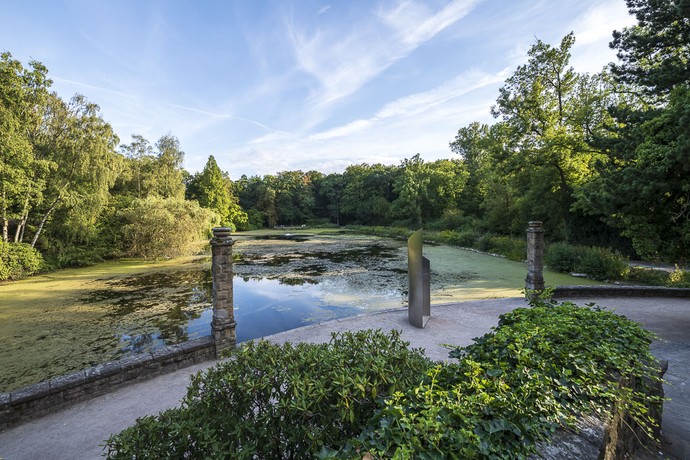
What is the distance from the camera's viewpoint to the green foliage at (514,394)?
1.24m

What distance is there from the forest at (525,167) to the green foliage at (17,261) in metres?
0.05

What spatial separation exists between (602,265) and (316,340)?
10.9 m

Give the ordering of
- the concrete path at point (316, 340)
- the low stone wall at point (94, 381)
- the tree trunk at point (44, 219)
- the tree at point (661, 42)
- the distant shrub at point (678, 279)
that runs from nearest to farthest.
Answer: the concrete path at point (316, 340)
the low stone wall at point (94, 381)
the tree at point (661, 42)
the distant shrub at point (678, 279)
the tree trunk at point (44, 219)

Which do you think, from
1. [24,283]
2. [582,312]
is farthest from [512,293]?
[24,283]

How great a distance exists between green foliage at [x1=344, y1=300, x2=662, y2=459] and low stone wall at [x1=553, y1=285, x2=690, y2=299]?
19.6ft

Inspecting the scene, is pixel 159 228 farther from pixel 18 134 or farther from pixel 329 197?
pixel 329 197

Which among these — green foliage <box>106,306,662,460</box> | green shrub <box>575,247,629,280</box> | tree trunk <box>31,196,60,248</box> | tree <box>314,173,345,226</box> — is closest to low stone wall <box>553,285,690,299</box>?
green shrub <box>575,247,629,280</box>

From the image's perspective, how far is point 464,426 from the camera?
4.27ft

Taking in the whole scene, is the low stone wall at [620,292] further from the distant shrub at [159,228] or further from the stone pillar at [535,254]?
the distant shrub at [159,228]

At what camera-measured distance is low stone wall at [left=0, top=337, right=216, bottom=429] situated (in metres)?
3.47

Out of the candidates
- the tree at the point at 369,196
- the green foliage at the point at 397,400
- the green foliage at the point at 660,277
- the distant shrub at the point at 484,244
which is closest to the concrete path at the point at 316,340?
the green foliage at the point at 397,400

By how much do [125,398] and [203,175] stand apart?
3658 cm

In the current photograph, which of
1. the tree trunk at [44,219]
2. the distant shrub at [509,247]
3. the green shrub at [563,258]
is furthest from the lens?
the distant shrub at [509,247]

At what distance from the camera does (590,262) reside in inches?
432
